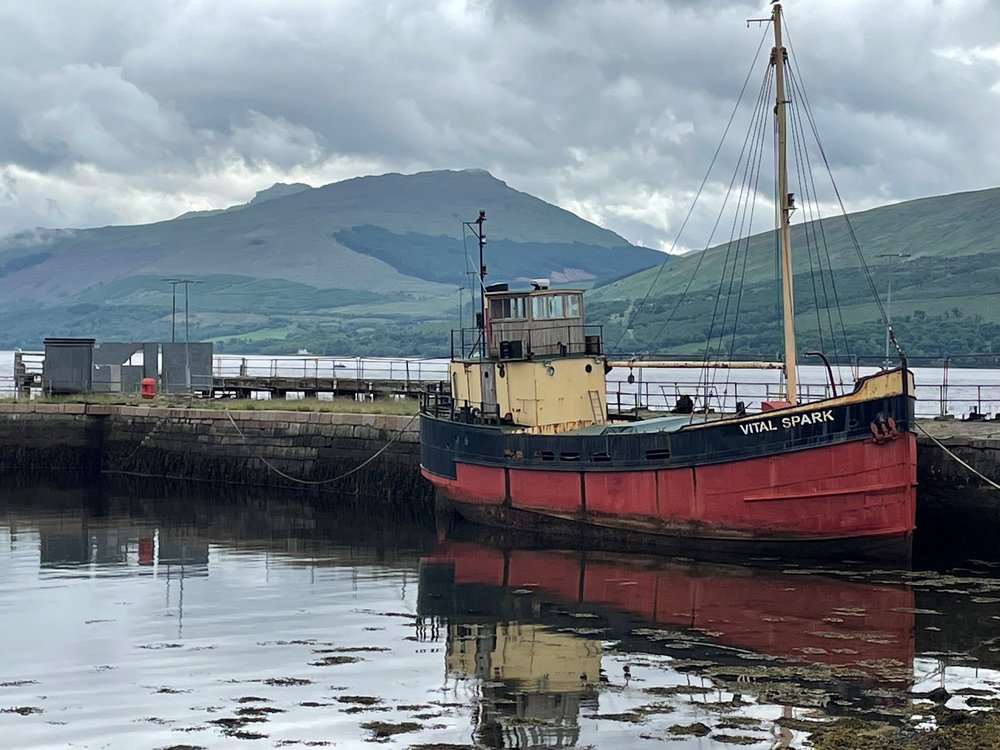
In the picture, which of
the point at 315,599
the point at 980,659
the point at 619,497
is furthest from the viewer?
the point at 619,497

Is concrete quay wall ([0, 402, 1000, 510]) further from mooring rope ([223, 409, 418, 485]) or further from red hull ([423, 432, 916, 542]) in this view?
red hull ([423, 432, 916, 542])

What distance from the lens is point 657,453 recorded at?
2825 cm

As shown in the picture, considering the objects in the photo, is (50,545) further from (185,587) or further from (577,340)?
(577,340)

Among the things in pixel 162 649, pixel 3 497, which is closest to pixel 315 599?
Result: pixel 162 649

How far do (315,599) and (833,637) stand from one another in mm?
9025

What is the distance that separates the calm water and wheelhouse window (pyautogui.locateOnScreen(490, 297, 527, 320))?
210 inches

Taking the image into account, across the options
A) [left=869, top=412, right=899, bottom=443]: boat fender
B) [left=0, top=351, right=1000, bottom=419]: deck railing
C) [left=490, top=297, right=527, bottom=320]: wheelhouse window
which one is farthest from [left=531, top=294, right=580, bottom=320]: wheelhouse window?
[left=869, top=412, right=899, bottom=443]: boat fender

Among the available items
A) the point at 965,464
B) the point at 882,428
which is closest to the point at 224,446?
the point at 882,428

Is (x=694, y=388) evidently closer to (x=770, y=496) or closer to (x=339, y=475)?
(x=339, y=475)

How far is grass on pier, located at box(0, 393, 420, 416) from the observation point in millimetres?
43594

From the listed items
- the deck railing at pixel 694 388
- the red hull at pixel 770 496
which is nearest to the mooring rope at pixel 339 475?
the deck railing at pixel 694 388

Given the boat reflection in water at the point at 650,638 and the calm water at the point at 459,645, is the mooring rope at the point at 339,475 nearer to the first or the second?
the calm water at the point at 459,645

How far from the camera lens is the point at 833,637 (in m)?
20.4

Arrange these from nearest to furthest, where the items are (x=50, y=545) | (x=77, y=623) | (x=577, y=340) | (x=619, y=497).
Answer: (x=77, y=623), (x=619, y=497), (x=50, y=545), (x=577, y=340)
